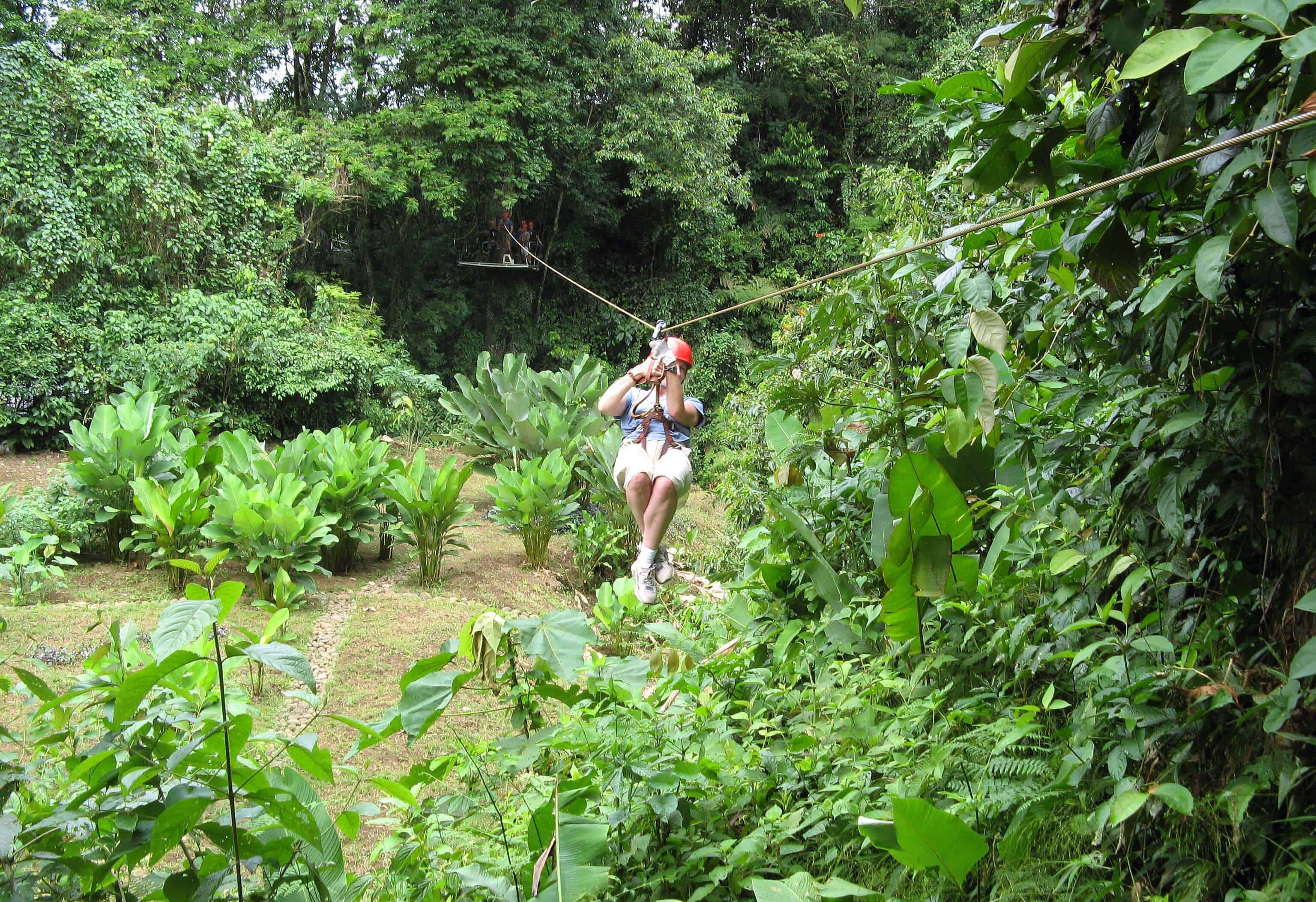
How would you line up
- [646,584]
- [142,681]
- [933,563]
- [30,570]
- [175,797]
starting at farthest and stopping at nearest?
[646,584]
[30,570]
[933,563]
[175,797]
[142,681]

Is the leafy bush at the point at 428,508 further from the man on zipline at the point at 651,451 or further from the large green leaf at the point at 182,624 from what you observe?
the large green leaf at the point at 182,624

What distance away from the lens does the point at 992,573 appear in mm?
1892

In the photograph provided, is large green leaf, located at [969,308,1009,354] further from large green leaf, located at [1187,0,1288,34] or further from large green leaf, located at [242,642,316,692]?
large green leaf, located at [242,642,316,692]

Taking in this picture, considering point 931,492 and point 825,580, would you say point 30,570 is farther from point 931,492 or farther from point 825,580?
point 931,492

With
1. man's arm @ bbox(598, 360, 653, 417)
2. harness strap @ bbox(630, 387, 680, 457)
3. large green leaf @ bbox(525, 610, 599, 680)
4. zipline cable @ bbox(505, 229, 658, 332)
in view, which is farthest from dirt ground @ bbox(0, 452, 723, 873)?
zipline cable @ bbox(505, 229, 658, 332)

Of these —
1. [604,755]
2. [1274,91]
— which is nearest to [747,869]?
[604,755]

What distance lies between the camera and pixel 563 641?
132 centimetres

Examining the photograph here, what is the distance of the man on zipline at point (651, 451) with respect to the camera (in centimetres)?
483

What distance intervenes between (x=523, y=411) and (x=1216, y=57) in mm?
7011

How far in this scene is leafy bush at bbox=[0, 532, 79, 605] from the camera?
4.33 meters

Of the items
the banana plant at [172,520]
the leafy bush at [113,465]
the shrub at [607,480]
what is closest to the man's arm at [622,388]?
the shrub at [607,480]

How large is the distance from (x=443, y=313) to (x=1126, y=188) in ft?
46.8

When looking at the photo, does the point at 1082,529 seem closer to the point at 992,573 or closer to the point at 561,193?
the point at 992,573

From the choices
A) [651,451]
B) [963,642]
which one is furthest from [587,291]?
[963,642]
